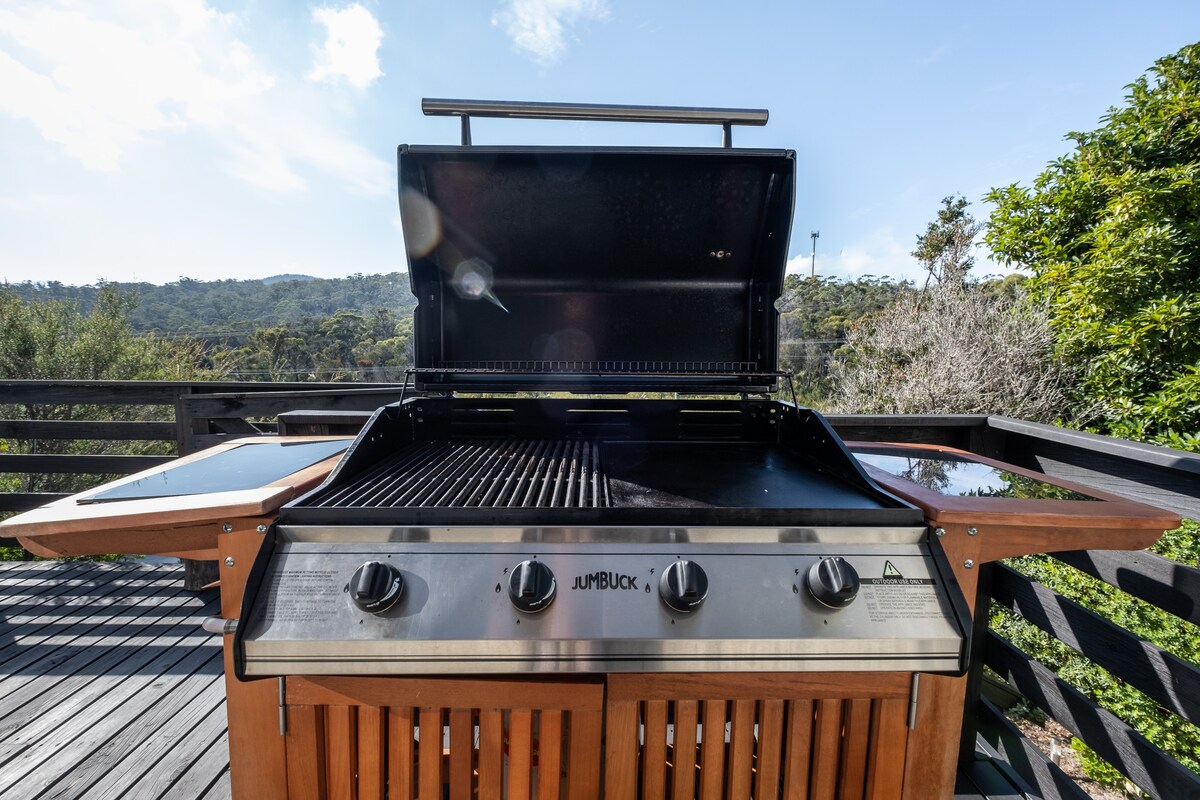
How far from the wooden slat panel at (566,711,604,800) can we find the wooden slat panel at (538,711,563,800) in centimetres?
2

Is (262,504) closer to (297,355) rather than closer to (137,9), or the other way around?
(137,9)

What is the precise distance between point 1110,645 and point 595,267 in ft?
5.01

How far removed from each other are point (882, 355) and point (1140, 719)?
525cm

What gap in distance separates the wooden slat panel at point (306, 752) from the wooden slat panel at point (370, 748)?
0.24 ft

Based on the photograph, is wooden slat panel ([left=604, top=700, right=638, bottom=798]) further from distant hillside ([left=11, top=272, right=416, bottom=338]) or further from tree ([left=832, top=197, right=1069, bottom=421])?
distant hillside ([left=11, top=272, right=416, bottom=338])

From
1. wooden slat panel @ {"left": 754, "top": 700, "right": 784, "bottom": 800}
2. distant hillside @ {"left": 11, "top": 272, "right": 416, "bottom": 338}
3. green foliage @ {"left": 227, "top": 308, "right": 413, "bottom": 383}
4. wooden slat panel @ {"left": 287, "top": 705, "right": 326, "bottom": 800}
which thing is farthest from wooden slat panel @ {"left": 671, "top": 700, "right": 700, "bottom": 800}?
green foliage @ {"left": 227, "top": 308, "right": 413, "bottom": 383}

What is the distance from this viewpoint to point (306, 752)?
780 mm

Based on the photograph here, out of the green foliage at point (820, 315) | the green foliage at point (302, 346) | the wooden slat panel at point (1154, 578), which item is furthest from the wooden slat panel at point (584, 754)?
the green foliage at point (302, 346)

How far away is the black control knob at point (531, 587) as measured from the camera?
2.12 feet

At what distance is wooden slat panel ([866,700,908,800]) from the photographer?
79 cm

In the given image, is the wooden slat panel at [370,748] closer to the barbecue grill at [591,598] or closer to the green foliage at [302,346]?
the barbecue grill at [591,598]

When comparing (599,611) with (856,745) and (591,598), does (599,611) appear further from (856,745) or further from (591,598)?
(856,745)

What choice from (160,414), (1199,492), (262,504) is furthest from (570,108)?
(160,414)

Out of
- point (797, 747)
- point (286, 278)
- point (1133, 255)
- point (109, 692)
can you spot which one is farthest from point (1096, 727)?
point (286, 278)
